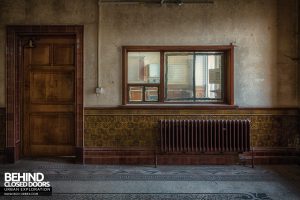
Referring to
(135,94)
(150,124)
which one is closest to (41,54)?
(135,94)

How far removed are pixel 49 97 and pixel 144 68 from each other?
179 centimetres

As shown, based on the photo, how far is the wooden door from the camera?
610 centimetres

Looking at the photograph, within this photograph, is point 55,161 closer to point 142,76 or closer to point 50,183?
point 50,183

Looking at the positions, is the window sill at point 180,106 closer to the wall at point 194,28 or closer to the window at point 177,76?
the window at point 177,76

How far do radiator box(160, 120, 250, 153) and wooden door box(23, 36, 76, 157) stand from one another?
5.67 ft

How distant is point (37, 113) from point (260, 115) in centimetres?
392

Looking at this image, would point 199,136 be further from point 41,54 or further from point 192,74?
point 41,54

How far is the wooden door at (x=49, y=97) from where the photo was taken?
6.10 metres

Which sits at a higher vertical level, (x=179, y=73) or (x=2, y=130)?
(x=179, y=73)

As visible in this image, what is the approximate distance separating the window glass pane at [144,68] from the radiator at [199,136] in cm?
84

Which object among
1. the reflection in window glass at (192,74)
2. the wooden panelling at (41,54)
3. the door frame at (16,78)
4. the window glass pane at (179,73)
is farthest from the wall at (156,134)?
the wooden panelling at (41,54)

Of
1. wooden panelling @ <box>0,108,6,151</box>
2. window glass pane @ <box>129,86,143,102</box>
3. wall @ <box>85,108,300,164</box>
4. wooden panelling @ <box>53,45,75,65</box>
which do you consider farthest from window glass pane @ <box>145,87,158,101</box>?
wooden panelling @ <box>0,108,6,151</box>

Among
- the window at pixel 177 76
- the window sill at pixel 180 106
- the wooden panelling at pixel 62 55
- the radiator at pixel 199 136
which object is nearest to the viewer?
the radiator at pixel 199 136

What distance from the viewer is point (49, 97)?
6.18m
